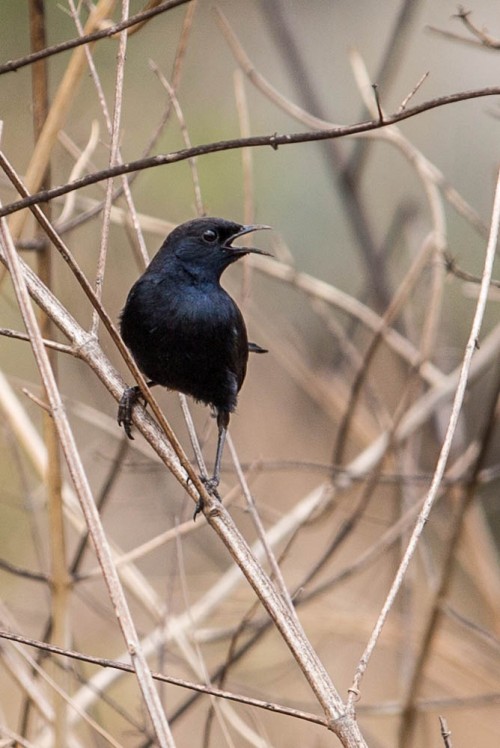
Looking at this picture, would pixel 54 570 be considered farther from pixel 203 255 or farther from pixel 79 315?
pixel 79 315

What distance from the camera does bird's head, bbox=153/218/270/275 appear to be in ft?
10.9

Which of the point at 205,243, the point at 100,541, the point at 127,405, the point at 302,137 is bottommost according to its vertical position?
the point at 100,541

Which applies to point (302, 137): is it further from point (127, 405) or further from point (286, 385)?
point (286, 385)

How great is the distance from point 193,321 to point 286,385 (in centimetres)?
374

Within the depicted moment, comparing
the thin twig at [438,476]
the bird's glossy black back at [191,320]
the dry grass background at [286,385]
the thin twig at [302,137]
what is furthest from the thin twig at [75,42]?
the bird's glossy black back at [191,320]

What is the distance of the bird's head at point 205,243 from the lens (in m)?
3.31

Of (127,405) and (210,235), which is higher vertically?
(210,235)

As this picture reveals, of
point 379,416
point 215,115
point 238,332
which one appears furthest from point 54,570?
point 215,115

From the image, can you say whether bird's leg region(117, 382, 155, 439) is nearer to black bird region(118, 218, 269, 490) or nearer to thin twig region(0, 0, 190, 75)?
black bird region(118, 218, 269, 490)

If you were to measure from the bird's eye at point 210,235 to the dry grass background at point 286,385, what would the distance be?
0.16 meters

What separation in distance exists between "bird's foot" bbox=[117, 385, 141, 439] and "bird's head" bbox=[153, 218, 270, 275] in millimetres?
637

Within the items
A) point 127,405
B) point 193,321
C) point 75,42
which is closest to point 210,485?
point 193,321

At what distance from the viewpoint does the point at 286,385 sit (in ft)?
22.6

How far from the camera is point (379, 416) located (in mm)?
4062
